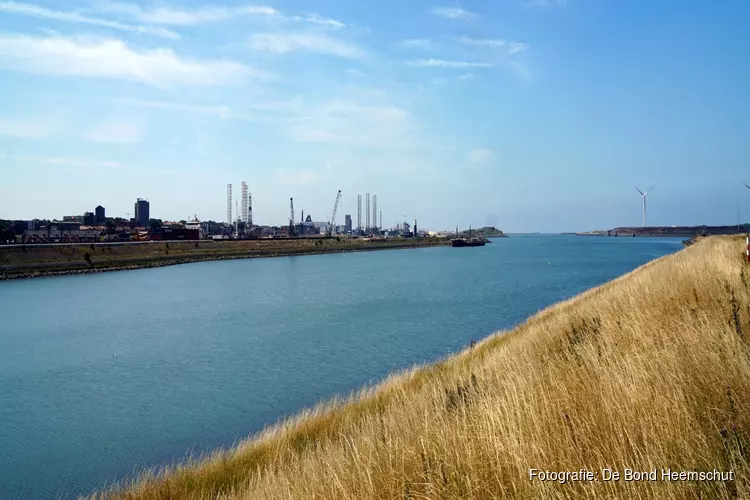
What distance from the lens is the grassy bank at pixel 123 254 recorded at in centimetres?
6103

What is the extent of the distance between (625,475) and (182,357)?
829 inches

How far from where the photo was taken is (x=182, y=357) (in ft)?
71.0

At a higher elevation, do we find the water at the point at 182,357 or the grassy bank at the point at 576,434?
the grassy bank at the point at 576,434

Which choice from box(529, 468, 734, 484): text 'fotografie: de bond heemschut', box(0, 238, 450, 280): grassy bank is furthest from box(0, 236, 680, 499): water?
box(0, 238, 450, 280): grassy bank

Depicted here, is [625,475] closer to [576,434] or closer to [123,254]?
[576,434]

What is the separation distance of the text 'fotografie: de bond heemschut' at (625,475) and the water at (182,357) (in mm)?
9747

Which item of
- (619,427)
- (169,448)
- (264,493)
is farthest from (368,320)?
(619,427)

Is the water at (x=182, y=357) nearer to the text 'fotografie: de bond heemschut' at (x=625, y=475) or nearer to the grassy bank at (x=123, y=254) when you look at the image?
the text 'fotografie: de bond heemschut' at (x=625, y=475)

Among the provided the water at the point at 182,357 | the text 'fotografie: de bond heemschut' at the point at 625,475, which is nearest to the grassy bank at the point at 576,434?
the text 'fotografie: de bond heemschut' at the point at 625,475

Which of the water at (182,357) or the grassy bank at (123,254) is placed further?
the grassy bank at (123,254)

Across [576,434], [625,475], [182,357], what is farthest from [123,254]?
[625,475]

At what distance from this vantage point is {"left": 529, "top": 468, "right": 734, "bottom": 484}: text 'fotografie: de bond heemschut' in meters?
3.44

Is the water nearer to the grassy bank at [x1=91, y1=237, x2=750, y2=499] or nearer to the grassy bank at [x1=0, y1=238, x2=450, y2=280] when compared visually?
the grassy bank at [x1=91, y1=237, x2=750, y2=499]

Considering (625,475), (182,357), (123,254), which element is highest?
(625,475)
